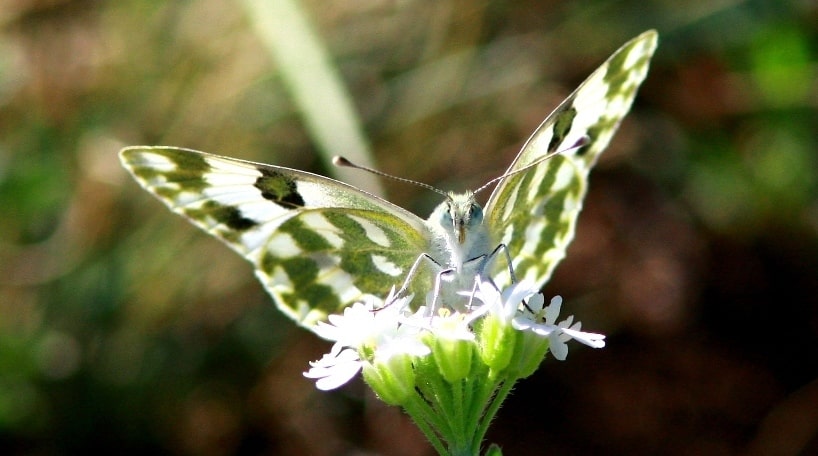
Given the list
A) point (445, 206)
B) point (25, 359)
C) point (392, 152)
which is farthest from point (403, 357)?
point (25, 359)

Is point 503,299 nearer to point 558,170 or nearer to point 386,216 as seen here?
point 386,216

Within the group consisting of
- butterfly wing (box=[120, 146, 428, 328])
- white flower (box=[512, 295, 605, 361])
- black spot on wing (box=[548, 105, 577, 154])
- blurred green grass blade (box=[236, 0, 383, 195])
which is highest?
blurred green grass blade (box=[236, 0, 383, 195])

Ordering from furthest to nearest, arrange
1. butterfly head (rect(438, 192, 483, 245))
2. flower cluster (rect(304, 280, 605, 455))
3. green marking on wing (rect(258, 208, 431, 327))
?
green marking on wing (rect(258, 208, 431, 327)), butterfly head (rect(438, 192, 483, 245)), flower cluster (rect(304, 280, 605, 455))

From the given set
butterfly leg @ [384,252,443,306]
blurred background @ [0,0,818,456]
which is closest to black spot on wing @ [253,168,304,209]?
butterfly leg @ [384,252,443,306]

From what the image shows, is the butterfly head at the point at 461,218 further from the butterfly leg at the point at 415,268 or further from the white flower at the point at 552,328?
the white flower at the point at 552,328

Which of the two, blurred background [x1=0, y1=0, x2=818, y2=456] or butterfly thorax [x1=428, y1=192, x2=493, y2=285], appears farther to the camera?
blurred background [x1=0, y1=0, x2=818, y2=456]

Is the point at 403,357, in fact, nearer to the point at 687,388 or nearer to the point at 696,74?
the point at 687,388

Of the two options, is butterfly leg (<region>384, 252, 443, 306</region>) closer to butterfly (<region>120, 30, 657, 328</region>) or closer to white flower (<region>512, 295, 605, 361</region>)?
butterfly (<region>120, 30, 657, 328</region>)
